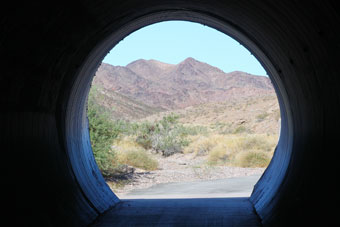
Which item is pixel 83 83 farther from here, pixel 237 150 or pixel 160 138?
pixel 160 138

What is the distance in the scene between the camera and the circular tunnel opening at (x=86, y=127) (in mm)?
10137

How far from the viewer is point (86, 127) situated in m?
13.3

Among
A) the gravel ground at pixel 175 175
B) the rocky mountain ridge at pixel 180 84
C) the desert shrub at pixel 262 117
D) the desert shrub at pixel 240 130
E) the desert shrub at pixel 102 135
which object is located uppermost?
the rocky mountain ridge at pixel 180 84

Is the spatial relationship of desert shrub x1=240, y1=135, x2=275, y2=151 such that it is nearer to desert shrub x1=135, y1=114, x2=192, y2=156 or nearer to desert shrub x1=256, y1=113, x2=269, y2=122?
desert shrub x1=135, y1=114, x2=192, y2=156

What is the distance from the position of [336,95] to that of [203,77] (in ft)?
611

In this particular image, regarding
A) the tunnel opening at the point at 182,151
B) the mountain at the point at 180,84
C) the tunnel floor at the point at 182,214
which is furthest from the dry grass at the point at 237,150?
the mountain at the point at 180,84

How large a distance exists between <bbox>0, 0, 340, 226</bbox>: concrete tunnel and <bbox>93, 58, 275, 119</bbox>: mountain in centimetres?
13883

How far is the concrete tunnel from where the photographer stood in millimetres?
6008

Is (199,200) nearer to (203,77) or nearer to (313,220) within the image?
(313,220)

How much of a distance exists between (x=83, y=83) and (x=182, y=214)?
3.64 m

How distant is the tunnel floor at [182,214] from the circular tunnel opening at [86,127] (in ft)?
1.14

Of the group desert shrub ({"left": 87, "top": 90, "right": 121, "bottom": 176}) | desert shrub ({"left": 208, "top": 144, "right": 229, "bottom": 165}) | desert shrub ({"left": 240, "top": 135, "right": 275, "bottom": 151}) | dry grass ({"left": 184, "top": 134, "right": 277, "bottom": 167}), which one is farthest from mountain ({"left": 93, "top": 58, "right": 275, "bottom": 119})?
desert shrub ({"left": 87, "top": 90, "right": 121, "bottom": 176})

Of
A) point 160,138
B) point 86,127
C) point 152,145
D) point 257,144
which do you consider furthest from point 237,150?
point 86,127

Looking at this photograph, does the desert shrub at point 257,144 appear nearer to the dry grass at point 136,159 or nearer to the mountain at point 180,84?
the dry grass at point 136,159
